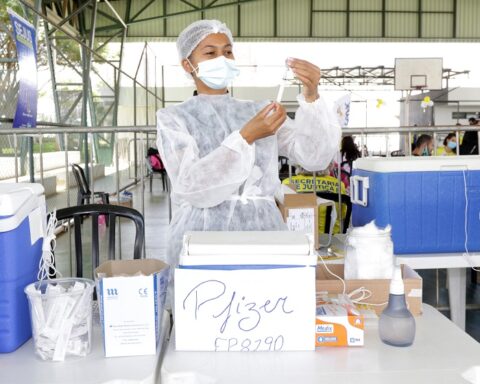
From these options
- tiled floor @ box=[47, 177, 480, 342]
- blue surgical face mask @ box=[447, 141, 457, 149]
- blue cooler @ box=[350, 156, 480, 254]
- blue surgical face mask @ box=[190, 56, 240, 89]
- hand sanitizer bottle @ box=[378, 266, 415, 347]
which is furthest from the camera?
blue surgical face mask @ box=[447, 141, 457, 149]

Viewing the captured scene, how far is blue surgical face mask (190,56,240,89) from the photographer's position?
1.69 m

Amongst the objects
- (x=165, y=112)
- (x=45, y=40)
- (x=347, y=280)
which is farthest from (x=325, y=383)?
(x=45, y=40)

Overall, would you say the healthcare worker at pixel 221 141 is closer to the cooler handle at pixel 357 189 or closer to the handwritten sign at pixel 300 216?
the cooler handle at pixel 357 189

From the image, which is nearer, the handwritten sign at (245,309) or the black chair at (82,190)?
the handwritten sign at (245,309)

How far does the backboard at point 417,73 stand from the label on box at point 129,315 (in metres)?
11.3

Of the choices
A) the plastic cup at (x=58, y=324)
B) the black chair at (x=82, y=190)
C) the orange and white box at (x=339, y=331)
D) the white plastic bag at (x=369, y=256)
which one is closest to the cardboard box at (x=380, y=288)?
the white plastic bag at (x=369, y=256)

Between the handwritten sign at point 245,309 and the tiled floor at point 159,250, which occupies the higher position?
the handwritten sign at point 245,309

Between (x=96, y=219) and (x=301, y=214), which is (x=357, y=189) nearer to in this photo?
(x=301, y=214)

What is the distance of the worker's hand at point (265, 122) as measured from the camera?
4.51 feet

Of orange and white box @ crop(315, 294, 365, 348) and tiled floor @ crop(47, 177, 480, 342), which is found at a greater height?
orange and white box @ crop(315, 294, 365, 348)

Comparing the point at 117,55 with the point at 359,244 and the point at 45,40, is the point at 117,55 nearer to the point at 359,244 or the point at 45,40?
the point at 45,40

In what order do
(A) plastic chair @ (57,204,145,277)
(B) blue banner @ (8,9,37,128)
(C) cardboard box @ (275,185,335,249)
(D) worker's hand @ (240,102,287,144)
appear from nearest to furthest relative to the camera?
(D) worker's hand @ (240,102,287,144) < (A) plastic chair @ (57,204,145,277) < (C) cardboard box @ (275,185,335,249) < (B) blue banner @ (8,9,37,128)

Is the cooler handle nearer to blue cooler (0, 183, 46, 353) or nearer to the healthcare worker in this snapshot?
the healthcare worker

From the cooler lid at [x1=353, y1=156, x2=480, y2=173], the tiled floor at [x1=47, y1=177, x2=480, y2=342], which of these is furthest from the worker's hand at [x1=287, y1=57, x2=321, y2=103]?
the tiled floor at [x1=47, y1=177, x2=480, y2=342]
